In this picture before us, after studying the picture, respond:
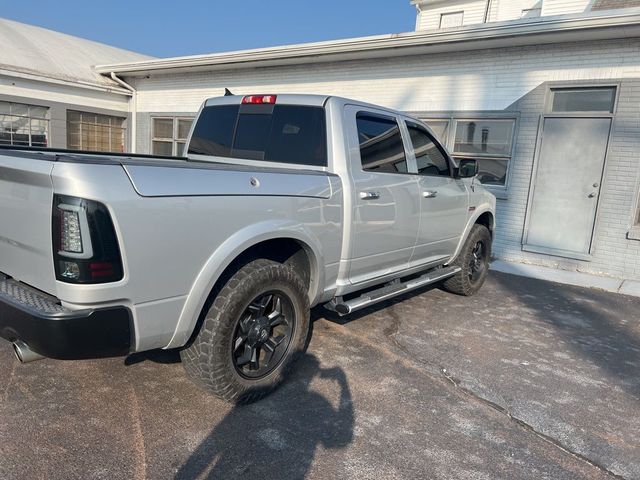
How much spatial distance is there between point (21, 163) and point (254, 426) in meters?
1.90

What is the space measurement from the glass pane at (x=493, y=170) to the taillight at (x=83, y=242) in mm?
7419

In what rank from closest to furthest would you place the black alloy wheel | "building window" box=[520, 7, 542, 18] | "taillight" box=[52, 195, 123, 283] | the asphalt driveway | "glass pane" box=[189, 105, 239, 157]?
"taillight" box=[52, 195, 123, 283] → the asphalt driveway → the black alloy wheel → "glass pane" box=[189, 105, 239, 157] → "building window" box=[520, 7, 542, 18]

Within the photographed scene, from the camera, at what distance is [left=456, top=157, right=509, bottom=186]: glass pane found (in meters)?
8.32

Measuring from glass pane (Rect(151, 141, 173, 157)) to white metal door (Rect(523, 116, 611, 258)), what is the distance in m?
9.47

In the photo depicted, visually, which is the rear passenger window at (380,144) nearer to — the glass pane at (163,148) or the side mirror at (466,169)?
the side mirror at (466,169)

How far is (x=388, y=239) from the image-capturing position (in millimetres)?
4109

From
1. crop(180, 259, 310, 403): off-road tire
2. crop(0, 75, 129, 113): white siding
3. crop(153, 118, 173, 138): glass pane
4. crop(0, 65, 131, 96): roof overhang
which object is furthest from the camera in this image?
crop(153, 118, 173, 138): glass pane

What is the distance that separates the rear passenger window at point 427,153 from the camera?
4.67 m

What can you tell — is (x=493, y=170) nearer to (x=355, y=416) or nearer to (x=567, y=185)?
(x=567, y=185)

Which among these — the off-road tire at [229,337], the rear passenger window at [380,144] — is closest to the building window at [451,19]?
the rear passenger window at [380,144]

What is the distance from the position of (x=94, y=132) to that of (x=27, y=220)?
12416mm

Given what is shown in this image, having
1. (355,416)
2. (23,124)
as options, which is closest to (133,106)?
(23,124)

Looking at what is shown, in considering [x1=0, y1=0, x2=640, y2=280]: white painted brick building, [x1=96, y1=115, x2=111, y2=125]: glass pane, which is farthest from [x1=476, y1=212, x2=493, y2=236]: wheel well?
[x1=96, y1=115, x2=111, y2=125]: glass pane

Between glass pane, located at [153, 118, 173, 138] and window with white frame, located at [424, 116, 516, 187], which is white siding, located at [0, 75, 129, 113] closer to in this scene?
glass pane, located at [153, 118, 173, 138]
